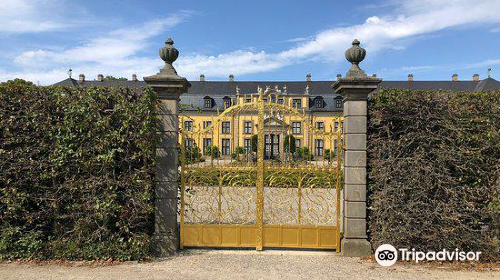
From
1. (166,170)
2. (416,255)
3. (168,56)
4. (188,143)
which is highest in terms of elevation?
(168,56)

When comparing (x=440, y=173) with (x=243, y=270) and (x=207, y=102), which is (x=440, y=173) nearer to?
(x=243, y=270)

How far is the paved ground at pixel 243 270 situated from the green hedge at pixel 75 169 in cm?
35

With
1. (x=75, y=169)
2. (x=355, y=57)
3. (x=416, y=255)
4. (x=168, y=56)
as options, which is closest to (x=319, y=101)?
(x=355, y=57)

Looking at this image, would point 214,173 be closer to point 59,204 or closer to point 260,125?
point 260,125

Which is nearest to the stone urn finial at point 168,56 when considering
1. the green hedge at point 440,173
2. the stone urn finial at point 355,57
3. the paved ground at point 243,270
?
the stone urn finial at point 355,57

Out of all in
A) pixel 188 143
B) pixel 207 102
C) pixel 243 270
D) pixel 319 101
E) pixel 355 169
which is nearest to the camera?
pixel 243 270

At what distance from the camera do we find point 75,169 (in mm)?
4711

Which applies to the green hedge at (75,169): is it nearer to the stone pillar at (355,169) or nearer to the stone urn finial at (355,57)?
the stone pillar at (355,169)

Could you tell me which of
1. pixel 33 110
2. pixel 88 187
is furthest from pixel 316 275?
pixel 33 110

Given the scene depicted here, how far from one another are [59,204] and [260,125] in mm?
3415

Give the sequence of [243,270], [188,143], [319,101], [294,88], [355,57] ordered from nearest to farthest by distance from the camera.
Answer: [243,270], [355,57], [188,143], [319,101], [294,88]

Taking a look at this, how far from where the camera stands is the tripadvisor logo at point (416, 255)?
4699 mm

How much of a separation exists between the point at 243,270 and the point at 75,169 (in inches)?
119

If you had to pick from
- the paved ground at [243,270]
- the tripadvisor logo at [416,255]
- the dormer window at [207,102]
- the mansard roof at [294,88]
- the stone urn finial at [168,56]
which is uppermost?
the mansard roof at [294,88]
